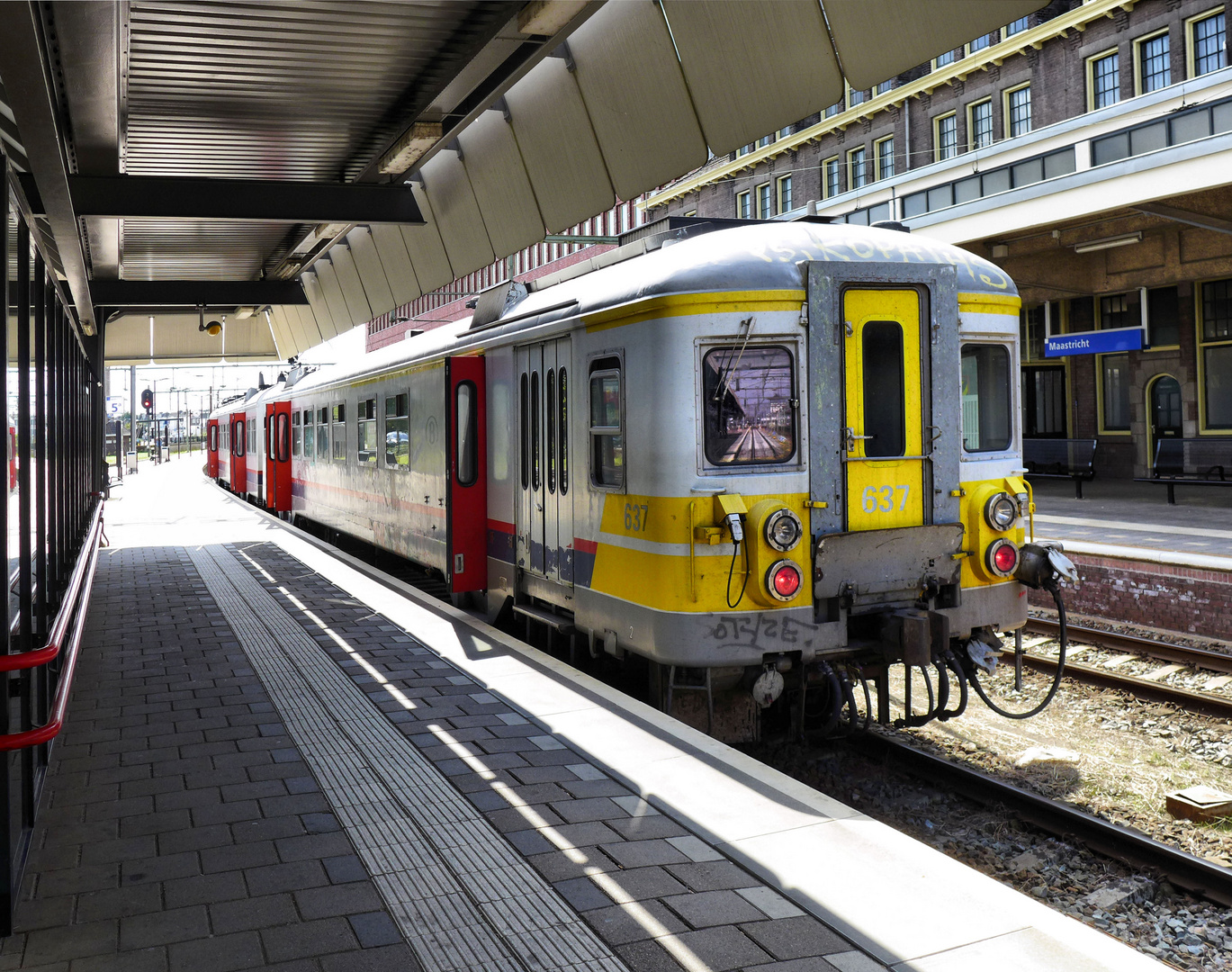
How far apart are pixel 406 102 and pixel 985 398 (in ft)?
16.7

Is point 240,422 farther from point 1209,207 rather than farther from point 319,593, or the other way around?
point 1209,207

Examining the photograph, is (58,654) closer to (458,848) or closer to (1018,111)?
(458,848)

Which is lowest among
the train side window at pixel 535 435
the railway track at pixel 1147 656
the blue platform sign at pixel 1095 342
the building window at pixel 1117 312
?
the railway track at pixel 1147 656

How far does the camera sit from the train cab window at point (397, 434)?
1272cm

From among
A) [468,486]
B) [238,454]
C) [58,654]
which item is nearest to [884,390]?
[468,486]

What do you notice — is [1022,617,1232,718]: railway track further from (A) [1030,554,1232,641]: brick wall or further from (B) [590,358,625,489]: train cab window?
(B) [590,358,625,489]: train cab window

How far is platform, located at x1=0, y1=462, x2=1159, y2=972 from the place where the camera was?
3834 mm

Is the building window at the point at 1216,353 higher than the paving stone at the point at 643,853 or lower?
higher

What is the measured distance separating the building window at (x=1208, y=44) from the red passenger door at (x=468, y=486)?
2175 centimetres

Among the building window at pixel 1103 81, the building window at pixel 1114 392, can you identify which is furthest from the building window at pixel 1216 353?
the building window at pixel 1103 81

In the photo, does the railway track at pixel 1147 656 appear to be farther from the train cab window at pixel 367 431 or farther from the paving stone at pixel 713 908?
the train cab window at pixel 367 431

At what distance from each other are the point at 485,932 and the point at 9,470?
2.53m

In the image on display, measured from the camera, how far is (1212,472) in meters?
21.6

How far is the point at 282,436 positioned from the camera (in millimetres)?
22578
